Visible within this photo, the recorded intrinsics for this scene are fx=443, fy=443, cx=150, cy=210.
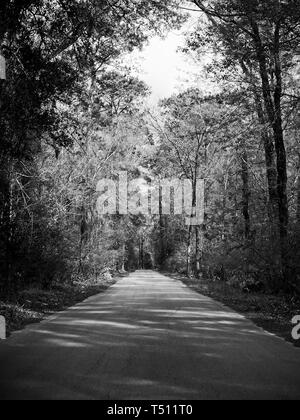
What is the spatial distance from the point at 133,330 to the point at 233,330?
226 centimetres

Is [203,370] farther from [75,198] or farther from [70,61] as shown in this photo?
[75,198]

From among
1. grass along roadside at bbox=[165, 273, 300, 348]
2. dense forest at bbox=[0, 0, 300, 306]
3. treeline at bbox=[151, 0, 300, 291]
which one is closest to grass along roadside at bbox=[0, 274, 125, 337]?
dense forest at bbox=[0, 0, 300, 306]

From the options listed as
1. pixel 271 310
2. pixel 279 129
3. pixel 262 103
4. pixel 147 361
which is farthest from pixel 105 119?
pixel 147 361

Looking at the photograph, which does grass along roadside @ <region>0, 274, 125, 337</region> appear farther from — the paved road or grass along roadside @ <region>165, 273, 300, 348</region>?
grass along roadside @ <region>165, 273, 300, 348</region>

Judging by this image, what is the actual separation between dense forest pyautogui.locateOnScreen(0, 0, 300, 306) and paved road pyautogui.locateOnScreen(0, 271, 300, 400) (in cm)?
491

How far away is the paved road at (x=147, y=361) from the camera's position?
17.8 feet

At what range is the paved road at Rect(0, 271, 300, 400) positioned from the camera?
5.42 meters

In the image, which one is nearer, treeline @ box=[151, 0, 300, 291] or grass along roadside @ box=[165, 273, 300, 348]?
grass along roadside @ box=[165, 273, 300, 348]

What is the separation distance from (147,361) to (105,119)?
77.2 feet

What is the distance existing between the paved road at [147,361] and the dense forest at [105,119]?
4906mm

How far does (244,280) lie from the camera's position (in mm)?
23734

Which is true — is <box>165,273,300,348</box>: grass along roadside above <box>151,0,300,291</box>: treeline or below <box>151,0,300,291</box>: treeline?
below

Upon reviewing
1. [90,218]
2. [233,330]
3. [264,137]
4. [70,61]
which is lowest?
[233,330]
